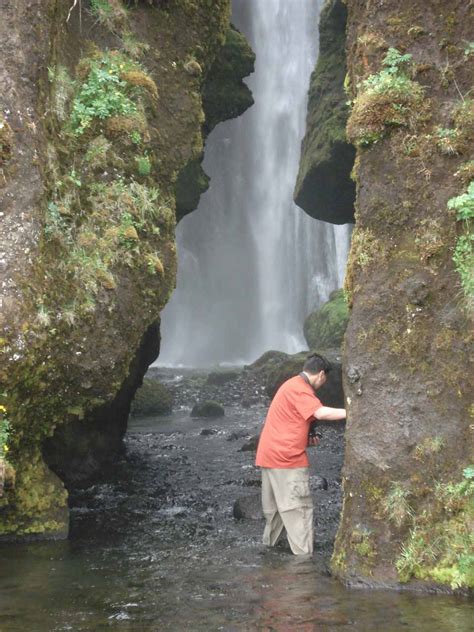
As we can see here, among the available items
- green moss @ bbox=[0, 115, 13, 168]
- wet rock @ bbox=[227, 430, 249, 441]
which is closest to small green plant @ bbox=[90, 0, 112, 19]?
green moss @ bbox=[0, 115, 13, 168]

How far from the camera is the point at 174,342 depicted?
47375 mm

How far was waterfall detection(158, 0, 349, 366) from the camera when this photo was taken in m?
42.2

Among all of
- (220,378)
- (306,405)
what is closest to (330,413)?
(306,405)

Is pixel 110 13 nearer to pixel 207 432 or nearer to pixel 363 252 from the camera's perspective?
pixel 363 252

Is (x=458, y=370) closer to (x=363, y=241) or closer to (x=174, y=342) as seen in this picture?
(x=363, y=241)

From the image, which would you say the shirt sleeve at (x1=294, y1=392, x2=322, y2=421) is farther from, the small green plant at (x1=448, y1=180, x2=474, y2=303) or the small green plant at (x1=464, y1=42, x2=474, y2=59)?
the small green plant at (x1=464, y1=42, x2=474, y2=59)

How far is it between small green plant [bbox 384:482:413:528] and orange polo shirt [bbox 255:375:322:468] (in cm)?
145

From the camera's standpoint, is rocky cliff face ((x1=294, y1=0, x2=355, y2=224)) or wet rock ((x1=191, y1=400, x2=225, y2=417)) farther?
wet rock ((x1=191, y1=400, x2=225, y2=417))

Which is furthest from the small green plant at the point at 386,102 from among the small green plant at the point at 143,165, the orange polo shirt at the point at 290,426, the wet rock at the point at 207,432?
the wet rock at the point at 207,432

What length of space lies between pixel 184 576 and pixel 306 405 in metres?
2.01

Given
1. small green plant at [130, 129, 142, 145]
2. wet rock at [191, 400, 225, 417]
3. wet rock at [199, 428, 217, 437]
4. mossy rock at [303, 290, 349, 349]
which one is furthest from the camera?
mossy rock at [303, 290, 349, 349]

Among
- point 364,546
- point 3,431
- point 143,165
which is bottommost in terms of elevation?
point 364,546

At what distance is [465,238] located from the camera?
616cm

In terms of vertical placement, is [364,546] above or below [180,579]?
above
